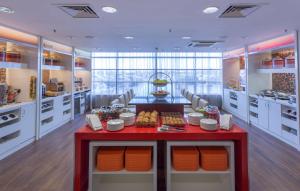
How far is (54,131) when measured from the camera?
5.27 meters

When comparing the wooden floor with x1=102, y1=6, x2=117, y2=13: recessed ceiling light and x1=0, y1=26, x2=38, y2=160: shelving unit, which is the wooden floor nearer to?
x1=0, y1=26, x2=38, y2=160: shelving unit

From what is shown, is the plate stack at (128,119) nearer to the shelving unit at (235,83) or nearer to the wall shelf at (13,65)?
the wall shelf at (13,65)

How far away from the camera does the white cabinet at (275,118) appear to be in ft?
15.0

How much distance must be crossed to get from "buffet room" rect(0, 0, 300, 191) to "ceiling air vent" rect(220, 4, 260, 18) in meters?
0.01

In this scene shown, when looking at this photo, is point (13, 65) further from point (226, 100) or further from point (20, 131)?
point (226, 100)

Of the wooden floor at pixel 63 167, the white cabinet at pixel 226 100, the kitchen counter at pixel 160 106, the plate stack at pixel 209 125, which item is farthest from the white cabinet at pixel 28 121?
the white cabinet at pixel 226 100

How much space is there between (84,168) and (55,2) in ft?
7.02

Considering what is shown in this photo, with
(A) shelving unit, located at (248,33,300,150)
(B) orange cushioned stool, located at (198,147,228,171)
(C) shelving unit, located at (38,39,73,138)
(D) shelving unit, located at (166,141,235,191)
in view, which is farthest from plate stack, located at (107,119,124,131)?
(A) shelving unit, located at (248,33,300,150)

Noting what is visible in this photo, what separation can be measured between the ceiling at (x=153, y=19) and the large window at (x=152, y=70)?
156 inches

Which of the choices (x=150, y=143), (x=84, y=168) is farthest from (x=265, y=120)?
(x=84, y=168)

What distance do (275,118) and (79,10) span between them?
186 inches

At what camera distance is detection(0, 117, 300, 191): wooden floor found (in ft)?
8.79

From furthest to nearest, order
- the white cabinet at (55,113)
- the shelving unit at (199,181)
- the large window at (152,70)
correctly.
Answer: the large window at (152,70), the white cabinet at (55,113), the shelving unit at (199,181)

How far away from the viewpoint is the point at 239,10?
2.93 m
